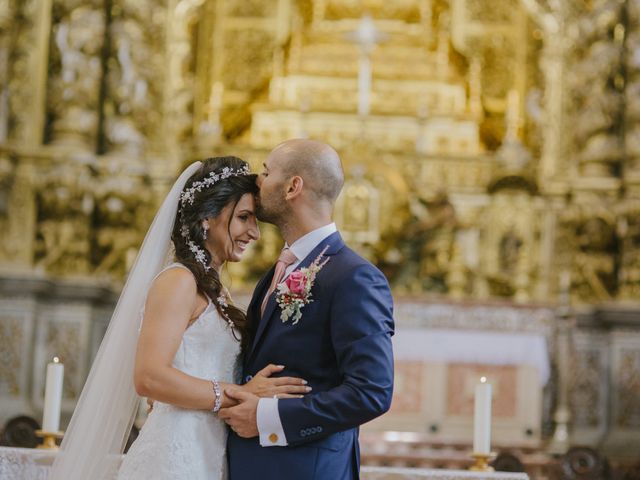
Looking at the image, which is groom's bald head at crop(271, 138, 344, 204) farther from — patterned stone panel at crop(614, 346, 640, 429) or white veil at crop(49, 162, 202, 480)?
patterned stone panel at crop(614, 346, 640, 429)

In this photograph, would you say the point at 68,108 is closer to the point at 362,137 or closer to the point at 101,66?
the point at 101,66

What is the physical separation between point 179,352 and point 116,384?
40 cm

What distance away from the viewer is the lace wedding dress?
3430 millimetres

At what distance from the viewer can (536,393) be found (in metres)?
8.09

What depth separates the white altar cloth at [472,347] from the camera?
8.29 m

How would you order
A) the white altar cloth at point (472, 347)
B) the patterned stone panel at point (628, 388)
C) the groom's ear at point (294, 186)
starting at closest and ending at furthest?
the groom's ear at point (294, 186) < the white altar cloth at point (472, 347) < the patterned stone panel at point (628, 388)

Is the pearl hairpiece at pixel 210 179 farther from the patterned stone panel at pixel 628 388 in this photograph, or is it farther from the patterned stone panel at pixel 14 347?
the patterned stone panel at pixel 628 388

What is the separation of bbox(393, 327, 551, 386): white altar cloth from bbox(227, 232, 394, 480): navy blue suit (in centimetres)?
489

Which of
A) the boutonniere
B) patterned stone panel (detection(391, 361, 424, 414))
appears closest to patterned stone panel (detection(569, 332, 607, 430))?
patterned stone panel (detection(391, 361, 424, 414))

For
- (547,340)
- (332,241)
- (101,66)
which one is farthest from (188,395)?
(101,66)

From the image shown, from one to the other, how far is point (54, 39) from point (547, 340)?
5294 millimetres

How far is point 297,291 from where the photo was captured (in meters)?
3.35

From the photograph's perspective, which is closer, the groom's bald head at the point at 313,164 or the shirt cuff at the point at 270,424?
the shirt cuff at the point at 270,424

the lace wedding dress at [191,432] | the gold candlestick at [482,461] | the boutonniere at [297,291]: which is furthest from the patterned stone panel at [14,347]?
the boutonniere at [297,291]
